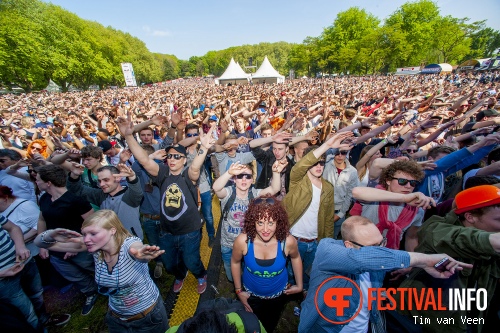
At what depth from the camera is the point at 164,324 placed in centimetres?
235

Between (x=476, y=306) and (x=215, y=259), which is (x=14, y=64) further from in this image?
(x=476, y=306)

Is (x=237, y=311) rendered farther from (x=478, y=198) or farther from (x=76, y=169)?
(x=76, y=169)

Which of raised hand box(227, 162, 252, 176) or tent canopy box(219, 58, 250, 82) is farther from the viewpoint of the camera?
tent canopy box(219, 58, 250, 82)

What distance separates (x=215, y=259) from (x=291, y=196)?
2.09m

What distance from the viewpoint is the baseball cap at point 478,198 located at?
161 centimetres

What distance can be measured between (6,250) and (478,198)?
4184 millimetres

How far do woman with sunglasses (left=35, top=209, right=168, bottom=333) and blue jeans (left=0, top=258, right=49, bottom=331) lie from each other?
659 millimetres

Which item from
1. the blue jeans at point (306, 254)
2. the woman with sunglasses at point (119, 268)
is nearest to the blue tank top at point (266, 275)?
the blue jeans at point (306, 254)

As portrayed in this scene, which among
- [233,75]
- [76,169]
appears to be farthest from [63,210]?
[233,75]

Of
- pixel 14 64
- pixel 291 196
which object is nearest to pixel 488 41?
pixel 291 196

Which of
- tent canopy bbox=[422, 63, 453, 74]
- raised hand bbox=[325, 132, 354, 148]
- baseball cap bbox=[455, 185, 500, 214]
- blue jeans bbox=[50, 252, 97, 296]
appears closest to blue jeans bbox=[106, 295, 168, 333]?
blue jeans bbox=[50, 252, 97, 296]

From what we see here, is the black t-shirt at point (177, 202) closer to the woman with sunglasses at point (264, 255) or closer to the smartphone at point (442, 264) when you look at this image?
the woman with sunglasses at point (264, 255)

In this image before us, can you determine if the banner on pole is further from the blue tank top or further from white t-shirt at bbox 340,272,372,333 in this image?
white t-shirt at bbox 340,272,372,333

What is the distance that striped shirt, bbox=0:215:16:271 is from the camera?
7.60ft
